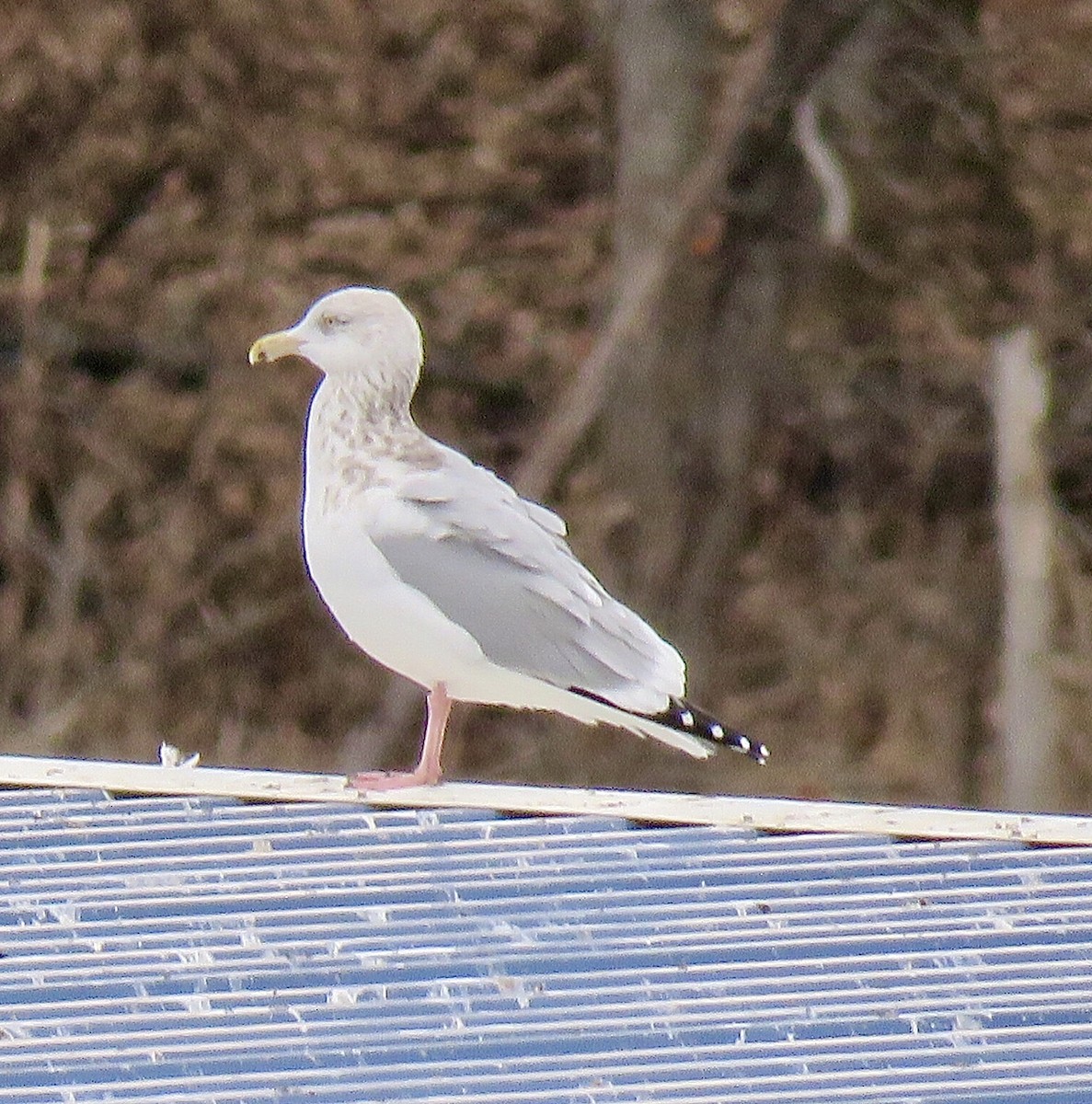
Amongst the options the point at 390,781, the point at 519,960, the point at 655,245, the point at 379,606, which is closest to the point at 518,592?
the point at 379,606

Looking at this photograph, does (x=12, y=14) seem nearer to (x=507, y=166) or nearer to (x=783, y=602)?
(x=507, y=166)

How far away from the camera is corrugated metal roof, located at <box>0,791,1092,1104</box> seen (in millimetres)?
2713

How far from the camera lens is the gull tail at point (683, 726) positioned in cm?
424

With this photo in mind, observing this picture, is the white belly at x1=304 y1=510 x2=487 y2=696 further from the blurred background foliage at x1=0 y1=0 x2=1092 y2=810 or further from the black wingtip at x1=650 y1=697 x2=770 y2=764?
the blurred background foliage at x1=0 y1=0 x2=1092 y2=810

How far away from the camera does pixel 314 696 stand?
10.1 m

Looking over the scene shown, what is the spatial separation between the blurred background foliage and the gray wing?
5115mm

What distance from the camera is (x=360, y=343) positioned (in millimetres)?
4609

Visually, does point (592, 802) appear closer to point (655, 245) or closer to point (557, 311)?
point (655, 245)

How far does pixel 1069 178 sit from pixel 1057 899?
23.6ft

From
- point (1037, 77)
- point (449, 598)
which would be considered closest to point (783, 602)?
point (1037, 77)

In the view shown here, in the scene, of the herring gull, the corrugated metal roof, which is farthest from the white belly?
the corrugated metal roof

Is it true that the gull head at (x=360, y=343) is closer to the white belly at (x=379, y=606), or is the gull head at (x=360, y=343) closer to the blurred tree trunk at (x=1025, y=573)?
the white belly at (x=379, y=606)

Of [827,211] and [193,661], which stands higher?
[827,211]

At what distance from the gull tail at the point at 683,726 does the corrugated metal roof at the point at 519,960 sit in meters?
0.67
